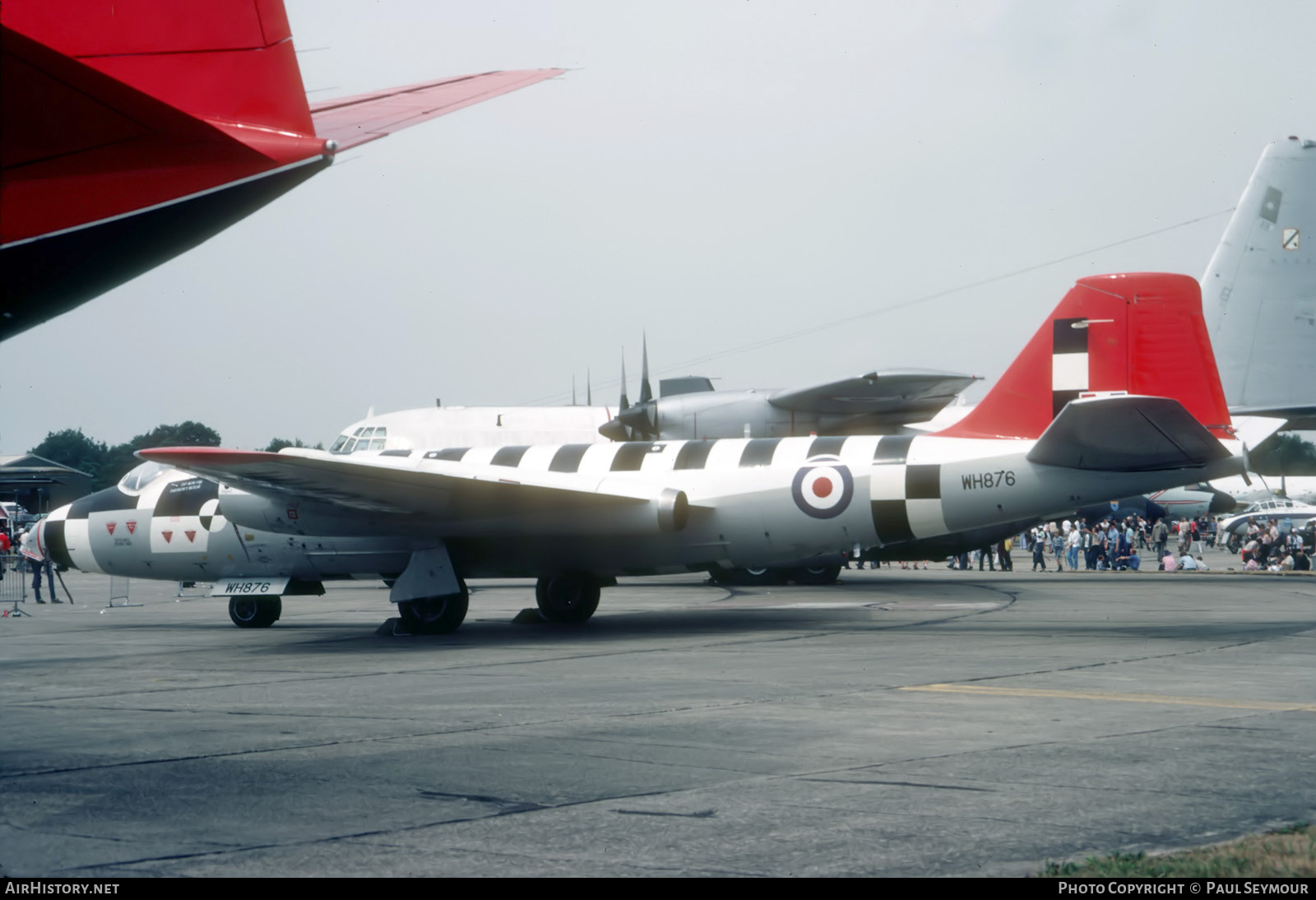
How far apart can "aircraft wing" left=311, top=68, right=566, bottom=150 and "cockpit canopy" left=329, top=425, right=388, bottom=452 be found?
925 inches

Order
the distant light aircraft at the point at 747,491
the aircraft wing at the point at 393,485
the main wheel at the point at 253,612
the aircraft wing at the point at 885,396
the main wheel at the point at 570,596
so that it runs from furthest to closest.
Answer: the aircraft wing at the point at 885,396, the main wheel at the point at 253,612, the main wheel at the point at 570,596, the distant light aircraft at the point at 747,491, the aircraft wing at the point at 393,485

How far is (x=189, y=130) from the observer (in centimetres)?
589

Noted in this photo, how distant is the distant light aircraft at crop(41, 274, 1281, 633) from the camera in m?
15.7

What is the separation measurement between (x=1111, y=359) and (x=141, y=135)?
14.6 m

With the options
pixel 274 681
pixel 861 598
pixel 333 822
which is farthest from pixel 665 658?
pixel 861 598

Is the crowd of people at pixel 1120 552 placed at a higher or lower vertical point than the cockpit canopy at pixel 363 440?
lower

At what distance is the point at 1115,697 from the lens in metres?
9.57

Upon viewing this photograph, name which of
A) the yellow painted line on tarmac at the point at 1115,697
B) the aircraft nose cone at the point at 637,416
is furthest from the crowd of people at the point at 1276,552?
the yellow painted line on tarmac at the point at 1115,697

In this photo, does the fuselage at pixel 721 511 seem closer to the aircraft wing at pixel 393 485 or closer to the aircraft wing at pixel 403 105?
the aircraft wing at pixel 393 485

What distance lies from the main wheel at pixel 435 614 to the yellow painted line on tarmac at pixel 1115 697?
27.6 ft

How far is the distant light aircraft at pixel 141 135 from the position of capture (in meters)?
5.70

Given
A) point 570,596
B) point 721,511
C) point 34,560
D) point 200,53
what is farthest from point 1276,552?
point 200,53

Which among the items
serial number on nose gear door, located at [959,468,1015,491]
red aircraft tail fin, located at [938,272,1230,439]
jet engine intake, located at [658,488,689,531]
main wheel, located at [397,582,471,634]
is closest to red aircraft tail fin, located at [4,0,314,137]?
jet engine intake, located at [658,488,689,531]
